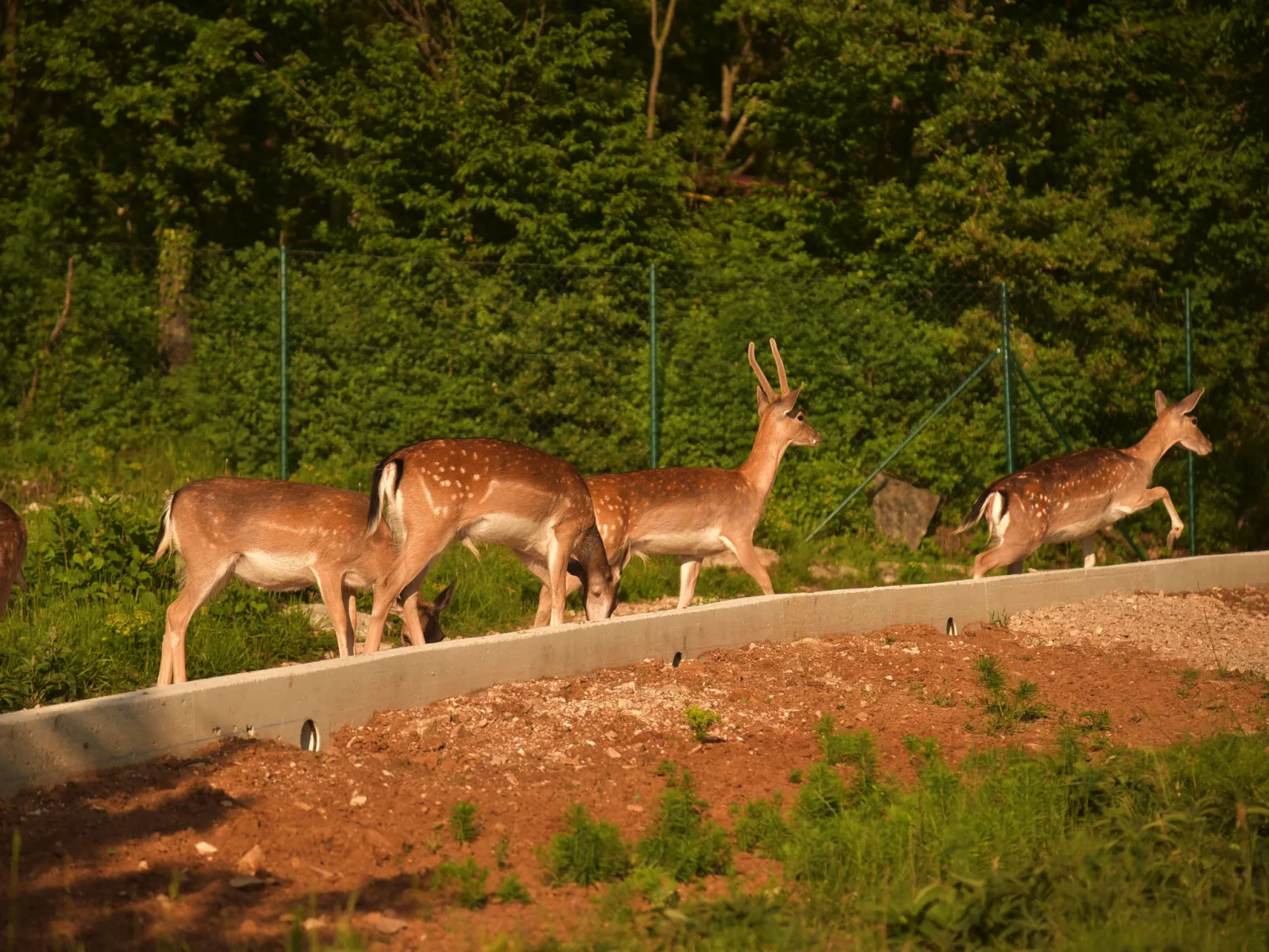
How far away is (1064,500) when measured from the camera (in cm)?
1323

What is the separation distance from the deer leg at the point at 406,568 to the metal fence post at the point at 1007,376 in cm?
773

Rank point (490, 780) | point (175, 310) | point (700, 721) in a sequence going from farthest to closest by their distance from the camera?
point (175, 310), point (700, 721), point (490, 780)

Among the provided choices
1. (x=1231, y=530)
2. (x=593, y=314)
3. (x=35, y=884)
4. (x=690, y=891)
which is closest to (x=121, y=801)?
(x=35, y=884)

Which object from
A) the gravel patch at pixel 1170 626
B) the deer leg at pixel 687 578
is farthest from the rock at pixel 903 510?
the deer leg at pixel 687 578

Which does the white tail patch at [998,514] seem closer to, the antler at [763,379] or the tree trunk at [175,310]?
the antler at [763,379]

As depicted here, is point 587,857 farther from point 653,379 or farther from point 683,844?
point 653,379

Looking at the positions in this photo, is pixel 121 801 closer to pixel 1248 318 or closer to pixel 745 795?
pixel 745 795

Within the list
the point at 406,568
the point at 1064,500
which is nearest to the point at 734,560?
the point at 1064,500

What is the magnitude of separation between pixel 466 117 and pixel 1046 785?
45.8 feet

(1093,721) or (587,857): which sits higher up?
(587,857)

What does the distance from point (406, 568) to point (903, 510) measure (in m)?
7.37

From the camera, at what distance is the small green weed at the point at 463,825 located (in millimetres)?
5301

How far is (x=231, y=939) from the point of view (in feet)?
14.2

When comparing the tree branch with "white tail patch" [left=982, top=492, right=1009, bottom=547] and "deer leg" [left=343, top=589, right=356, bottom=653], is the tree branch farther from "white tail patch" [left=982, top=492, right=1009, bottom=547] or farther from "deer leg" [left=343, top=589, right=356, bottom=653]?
"white tail patch" [left=982, top=492, right=1009, bottom=547]
